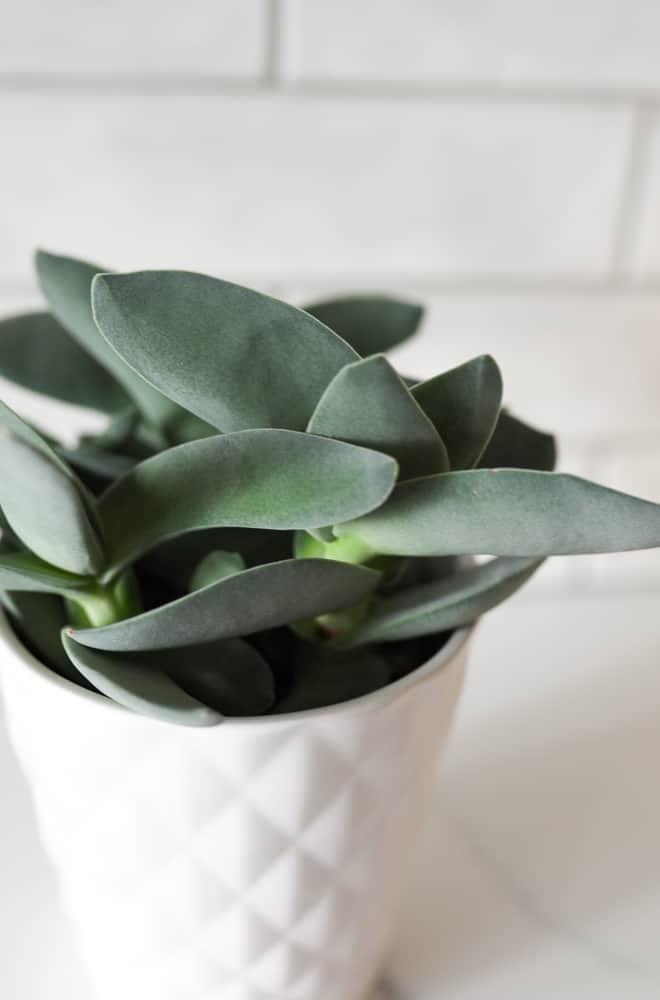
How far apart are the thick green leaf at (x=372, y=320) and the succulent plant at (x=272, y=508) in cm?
5

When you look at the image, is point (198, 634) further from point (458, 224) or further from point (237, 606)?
point (458, 224)

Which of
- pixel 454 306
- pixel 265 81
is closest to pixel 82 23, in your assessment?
pixel 265 81

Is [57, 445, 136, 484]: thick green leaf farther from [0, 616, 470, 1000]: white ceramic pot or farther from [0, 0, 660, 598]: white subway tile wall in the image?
[0, 0, 660, 598]: white subway tile wall

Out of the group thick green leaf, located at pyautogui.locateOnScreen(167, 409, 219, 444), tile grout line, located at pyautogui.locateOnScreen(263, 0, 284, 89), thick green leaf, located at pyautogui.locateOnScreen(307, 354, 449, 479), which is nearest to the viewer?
thick green leaf, located at pyautogui.locateOnScreen(307, 354, 449, 479)

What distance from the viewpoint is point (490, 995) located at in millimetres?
384

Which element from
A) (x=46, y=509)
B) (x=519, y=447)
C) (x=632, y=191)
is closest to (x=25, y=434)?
(x=46, y=509)

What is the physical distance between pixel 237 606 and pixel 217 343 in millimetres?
58

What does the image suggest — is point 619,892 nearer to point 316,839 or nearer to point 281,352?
point 316,839

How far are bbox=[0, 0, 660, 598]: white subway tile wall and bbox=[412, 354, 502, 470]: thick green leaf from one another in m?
0.29

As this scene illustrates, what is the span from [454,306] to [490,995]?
333 millimetres

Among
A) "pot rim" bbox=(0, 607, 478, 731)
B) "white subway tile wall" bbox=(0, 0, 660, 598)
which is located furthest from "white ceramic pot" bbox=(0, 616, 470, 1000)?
"white subway tile wall" bbox=(0, 0, 660, 598)

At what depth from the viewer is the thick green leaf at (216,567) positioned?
292mm

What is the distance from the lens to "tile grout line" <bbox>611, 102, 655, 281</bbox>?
54 cm

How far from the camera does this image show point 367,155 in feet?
1.74
